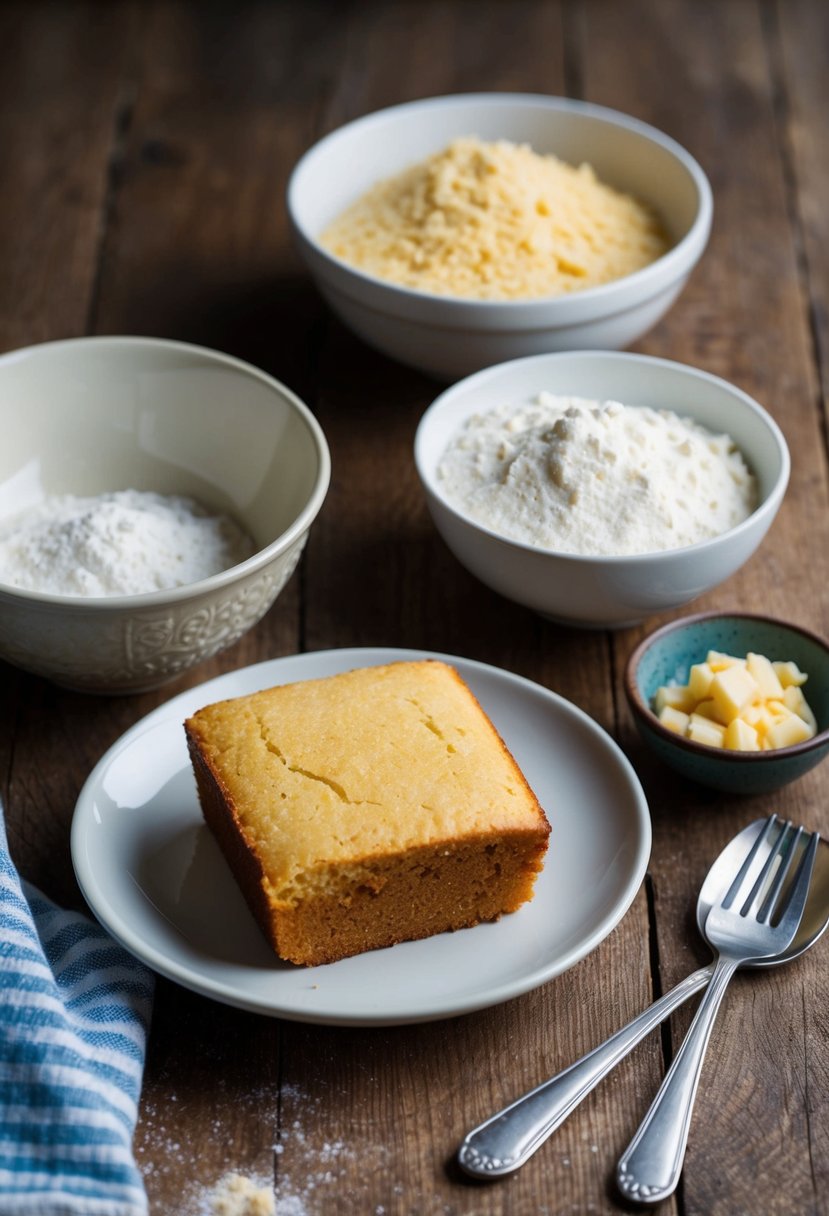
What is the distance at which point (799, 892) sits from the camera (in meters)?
1.28

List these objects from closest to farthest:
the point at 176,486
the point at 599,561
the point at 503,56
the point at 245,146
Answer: the point at 599,561
the point at 176,486
the point at 245,146
the point at 503,56

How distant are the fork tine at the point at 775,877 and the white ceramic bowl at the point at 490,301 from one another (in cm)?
78

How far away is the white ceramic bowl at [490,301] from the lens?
1798 millimetres

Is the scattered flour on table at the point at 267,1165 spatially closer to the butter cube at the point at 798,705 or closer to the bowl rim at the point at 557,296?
the butter cube at the point at 798,705

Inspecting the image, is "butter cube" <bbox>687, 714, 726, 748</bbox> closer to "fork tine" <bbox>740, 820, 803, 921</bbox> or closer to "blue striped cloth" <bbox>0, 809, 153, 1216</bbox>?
"fork tine" <bbox>740, 820, 803, 921</bbox>

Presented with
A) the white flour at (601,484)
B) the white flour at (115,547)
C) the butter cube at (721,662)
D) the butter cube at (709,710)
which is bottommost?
the white flour at (115,547)

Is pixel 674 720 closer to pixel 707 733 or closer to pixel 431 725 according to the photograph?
pixel 707 733

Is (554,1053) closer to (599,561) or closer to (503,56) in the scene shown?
(599,561)

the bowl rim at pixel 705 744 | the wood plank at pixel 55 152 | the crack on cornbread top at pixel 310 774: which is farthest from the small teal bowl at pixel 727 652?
the wood plank at pixel 55 152

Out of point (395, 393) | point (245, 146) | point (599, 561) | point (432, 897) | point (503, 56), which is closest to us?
point (432, 897)

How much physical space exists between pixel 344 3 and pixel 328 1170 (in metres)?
2.64

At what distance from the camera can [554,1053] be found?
1.17 meters

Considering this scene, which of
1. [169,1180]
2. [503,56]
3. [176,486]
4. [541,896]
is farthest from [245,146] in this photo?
[169,1180]

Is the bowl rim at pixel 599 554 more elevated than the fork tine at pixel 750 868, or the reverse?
the bowl rim at pixel 599 554
